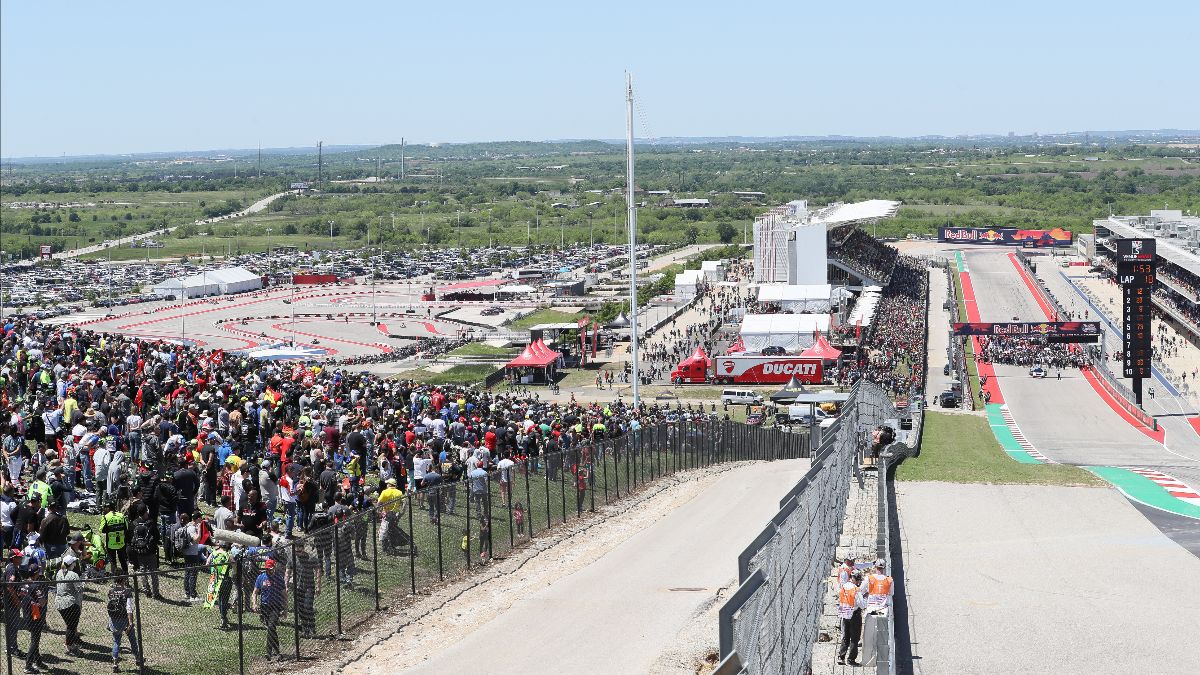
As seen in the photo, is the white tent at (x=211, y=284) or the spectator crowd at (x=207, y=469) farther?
the white tent at (x=211, y=284)

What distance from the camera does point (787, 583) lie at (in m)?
12.4

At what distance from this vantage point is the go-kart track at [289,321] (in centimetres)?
8625

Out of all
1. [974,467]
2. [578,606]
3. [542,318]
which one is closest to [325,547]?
[578,606]

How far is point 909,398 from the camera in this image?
59.6 m

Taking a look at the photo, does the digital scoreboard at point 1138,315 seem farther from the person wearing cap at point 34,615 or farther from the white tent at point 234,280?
the white tent at point 234,280

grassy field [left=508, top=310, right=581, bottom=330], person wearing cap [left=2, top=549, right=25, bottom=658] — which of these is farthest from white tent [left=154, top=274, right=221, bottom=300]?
person wearing cap [left=2, top=549, right=25, bottom=658]

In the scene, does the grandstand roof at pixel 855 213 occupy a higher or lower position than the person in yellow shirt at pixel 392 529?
higher

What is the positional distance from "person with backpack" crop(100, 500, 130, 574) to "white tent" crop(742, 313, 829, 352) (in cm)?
5722

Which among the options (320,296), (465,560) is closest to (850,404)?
(465,560)

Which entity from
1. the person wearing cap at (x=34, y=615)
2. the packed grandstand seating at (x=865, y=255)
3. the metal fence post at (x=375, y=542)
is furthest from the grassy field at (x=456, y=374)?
the person wearing cap at (x=34, y=615)

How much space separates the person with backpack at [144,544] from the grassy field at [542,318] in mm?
77207

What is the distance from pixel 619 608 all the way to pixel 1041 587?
8.42 meters

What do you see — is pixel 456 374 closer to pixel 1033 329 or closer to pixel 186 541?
pixel 1033 329

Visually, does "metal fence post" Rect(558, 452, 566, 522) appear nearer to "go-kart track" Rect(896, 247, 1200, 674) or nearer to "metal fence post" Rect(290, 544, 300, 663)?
"go-kart track" Rect(896, 247, 1200, 674)
